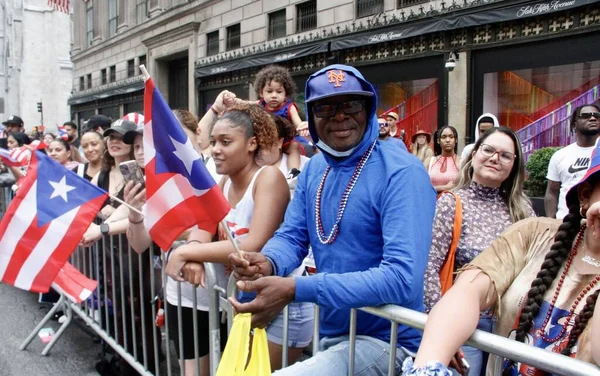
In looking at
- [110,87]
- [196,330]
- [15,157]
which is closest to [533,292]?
[196,330]

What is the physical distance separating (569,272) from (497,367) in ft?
1.34

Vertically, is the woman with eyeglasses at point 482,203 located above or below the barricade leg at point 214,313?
above

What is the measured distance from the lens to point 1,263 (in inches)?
148

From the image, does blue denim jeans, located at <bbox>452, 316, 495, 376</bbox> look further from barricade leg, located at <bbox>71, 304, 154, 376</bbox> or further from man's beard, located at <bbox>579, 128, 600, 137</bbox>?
man's beard, located at <bbox>579, 128, 600, 137</bbox>

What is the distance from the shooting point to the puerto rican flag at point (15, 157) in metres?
5.77

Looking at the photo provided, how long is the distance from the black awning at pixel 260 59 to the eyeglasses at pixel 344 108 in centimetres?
1313

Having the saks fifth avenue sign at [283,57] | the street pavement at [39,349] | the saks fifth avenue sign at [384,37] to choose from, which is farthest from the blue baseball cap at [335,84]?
the saks fifth avenue sign at [283,57]

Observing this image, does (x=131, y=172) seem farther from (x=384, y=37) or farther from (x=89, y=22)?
(x=89, y=22)

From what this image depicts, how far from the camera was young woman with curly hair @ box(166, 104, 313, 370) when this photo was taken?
2.73 meters

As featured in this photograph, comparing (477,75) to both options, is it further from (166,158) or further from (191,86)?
(191,86)

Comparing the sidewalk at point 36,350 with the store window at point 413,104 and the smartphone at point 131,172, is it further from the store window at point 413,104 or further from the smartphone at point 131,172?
the store window at point 413,104

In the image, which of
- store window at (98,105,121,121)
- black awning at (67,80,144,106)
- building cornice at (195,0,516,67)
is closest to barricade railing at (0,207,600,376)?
building cornice at (195,0,516,67)

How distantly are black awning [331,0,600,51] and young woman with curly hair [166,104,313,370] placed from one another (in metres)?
8.75

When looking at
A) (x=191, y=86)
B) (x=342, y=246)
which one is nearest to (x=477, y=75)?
(x=342, y=246)
